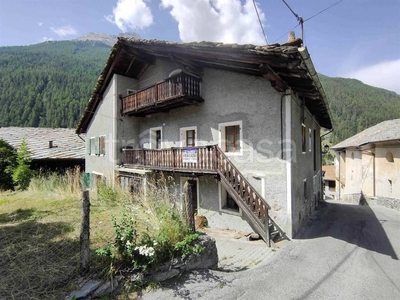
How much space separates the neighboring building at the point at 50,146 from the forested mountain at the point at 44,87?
36.1 metres

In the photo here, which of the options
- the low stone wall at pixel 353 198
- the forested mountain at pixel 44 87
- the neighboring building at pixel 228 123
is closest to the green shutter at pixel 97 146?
the neighboring building at pixel 228 123

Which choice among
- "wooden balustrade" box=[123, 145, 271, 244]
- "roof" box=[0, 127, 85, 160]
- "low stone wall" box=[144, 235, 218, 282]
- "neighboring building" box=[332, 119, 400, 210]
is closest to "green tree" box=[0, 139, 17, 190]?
"wooden balustrade" box=[123, 145, 271, 244]

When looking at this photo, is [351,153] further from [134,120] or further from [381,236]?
[134,120]

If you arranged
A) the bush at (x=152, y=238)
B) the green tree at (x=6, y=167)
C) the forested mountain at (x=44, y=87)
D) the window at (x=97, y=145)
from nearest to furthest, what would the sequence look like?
the bush at (x=152, y=238) → the green tree at (x=6, y=167) → the window at (x=97, y=145) → the forested mountain at (x=44, y=87)

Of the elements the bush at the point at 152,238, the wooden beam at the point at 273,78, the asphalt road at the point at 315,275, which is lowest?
the asphalt road at the point at 315,275

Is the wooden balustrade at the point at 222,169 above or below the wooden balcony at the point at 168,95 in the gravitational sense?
below

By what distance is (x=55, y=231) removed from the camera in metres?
5.70

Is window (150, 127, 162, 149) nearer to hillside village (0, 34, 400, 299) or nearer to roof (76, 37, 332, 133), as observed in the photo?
hillside village (0, 34, 400, 299)

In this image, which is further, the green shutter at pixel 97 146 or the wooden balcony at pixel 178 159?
the green shutter at pixel 97 146

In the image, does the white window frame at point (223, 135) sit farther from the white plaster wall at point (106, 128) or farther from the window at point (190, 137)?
the white plaster wall at point (106, 128)

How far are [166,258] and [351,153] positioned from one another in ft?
92.6

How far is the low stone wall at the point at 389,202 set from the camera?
48.7ft

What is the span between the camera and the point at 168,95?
408 inches

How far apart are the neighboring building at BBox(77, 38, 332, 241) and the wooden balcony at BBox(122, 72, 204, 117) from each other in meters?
0.05
